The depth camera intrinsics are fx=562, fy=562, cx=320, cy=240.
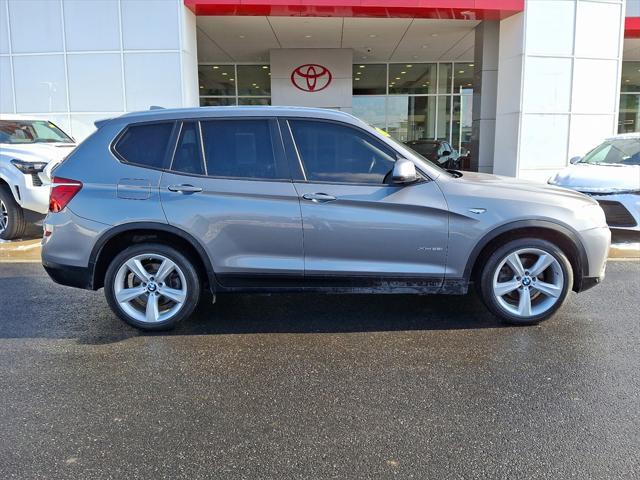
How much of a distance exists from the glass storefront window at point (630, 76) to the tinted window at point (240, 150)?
895 inches

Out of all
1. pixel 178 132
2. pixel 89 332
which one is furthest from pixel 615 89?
pixel 89 332

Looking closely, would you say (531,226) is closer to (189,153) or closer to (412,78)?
(189,153)

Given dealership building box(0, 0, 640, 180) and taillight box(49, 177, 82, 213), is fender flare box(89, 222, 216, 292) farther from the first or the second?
dealership building box(0, 0, 640, 180)

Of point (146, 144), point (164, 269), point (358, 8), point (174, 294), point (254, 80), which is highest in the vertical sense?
point (358, 8)

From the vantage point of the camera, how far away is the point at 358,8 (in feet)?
43.1

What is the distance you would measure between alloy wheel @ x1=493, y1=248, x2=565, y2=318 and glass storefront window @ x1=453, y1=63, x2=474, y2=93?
19.3 meters

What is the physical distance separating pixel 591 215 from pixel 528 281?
0.75 metres

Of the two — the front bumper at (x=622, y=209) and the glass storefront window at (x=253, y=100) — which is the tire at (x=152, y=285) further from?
the glass storefront window at (x=253, y=100)

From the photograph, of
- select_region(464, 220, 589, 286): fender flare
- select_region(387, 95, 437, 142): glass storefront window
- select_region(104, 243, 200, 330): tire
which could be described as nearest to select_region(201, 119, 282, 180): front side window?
select_region(104, 243, 200, 330): tire

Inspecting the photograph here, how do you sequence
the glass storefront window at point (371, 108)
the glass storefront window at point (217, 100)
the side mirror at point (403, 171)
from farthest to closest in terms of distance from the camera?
the glass storefront window at point (371, 108)
the glass storefront window at point (217, 100)
the side mirror at point (403, 171)

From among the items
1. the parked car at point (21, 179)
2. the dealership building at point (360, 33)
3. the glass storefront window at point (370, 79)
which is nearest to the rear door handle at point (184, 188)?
the parked car at point (21, 179)

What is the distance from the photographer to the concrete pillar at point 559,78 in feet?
44.3

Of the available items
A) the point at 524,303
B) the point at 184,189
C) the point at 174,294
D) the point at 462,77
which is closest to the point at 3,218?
the point at 174,294

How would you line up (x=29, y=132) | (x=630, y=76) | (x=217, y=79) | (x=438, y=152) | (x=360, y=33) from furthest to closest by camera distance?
1. (x=630, y=76)
2. (x=217, y=79)
3. (x=438, y=152)
4. (x=360, y=33)
5. (x=29, y=132)
